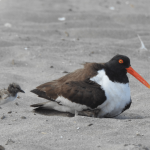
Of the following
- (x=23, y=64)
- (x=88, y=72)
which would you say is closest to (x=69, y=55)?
(x=23, y=64)

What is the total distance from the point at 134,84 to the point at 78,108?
180 cm

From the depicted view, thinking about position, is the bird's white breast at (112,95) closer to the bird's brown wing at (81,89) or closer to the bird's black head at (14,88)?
the bird's brown wing at (81,89)

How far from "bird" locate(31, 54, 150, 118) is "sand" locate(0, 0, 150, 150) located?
9.1 inches

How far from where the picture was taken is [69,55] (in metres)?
6.85

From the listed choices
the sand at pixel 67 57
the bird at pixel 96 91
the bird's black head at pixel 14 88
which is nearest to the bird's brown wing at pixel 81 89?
the bird at pixel 96 91

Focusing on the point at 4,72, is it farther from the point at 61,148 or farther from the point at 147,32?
the point at 147,32

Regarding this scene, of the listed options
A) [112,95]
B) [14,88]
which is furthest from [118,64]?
[14,88]

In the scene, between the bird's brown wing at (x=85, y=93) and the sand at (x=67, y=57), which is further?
the bird's brown wing at (x=85, y=93)

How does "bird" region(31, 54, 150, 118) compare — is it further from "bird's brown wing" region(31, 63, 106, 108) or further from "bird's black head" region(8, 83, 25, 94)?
"bird's black head" region(8, 83, 25, 94)

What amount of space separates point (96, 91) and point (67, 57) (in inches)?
108

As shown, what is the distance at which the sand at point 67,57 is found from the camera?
336cm

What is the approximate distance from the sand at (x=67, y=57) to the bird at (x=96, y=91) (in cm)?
23

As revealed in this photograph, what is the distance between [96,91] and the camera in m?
4.10

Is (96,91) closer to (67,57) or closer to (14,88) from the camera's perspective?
(14,88)
